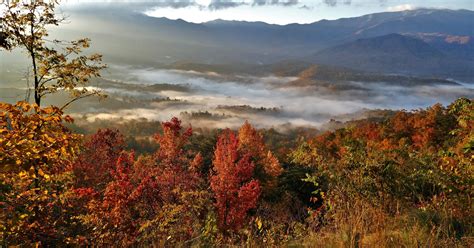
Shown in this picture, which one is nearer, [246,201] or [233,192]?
[246,201]

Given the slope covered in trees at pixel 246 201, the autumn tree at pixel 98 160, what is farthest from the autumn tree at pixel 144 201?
the autumn tree at pixel 98 160

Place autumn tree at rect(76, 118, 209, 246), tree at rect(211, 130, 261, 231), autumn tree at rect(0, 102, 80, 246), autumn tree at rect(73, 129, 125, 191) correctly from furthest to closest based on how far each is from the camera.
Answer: autumn tree at rect(73, 129, 125, 191) → tree at rect(211, 130, 261, 231) → autumn tree at rect(76, 118, 209, 246) → autumn tree at rect(0, 102, 80, 246)

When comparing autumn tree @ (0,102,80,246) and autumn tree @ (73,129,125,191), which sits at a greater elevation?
autumn tree @ (0,102,80,246)

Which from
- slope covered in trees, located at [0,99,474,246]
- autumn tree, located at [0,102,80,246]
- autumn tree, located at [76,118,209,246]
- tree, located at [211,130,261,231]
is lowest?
tree, located at [211,130,261,231]

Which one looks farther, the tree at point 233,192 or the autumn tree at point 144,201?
the tree at point 233,192

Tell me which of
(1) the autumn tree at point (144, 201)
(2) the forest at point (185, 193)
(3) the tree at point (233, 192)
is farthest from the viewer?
(3) the tree at point (233, 192)

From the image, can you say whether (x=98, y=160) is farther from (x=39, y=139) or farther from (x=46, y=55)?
(x=39, y=139)

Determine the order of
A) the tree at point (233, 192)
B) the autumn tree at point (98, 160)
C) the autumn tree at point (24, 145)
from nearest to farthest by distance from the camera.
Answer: the autumn tree at point (24, 145)
the tree at point (233, 192)
the autumn tree at point (98, 160)

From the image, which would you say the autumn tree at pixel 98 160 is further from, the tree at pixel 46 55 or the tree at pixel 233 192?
the tree at pixel 46 55

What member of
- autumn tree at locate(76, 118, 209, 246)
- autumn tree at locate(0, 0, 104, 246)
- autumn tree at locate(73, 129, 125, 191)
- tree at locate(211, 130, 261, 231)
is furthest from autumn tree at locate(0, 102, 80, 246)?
autumn tree at locate(73, 129, 125, 191)

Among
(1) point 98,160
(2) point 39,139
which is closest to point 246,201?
(1) point 98,160

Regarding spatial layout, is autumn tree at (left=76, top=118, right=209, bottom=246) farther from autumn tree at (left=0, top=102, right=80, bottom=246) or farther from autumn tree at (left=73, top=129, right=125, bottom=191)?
autumn tree at (left=0, top=102, right=80, bottom=246)

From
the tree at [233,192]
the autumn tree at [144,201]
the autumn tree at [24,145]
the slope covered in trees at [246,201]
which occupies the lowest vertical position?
the tree at [233,192]

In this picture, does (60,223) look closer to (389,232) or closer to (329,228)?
(329,228)
